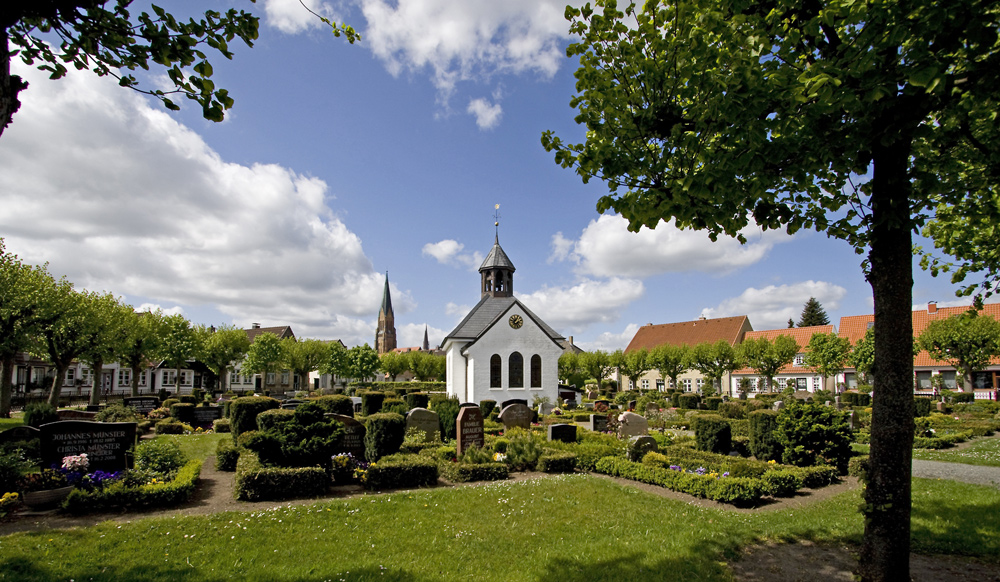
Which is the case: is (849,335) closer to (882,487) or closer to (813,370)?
(813,370)

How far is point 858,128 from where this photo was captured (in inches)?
185

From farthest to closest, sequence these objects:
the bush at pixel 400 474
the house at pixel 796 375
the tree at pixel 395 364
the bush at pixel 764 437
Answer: the tree at pixel 395 364 → the house at pixel 796 375 → the bush at pixel 764 437 → the bush at pixel 400 474

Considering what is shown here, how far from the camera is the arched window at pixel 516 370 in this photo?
32.3 meters

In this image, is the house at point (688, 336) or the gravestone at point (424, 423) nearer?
the gravestone at point (424, 423)

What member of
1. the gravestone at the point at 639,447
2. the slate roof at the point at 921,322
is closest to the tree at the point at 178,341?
the gravestone at the point at 639,447

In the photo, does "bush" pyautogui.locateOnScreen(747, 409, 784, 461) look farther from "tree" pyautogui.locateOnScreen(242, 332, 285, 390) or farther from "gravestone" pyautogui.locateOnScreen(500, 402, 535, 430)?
"tree" pyautogui.locateOnScreen(242, 332, 285, 390)

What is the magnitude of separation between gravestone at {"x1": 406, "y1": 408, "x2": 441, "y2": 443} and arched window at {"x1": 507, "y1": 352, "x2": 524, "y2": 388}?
16.0 meters

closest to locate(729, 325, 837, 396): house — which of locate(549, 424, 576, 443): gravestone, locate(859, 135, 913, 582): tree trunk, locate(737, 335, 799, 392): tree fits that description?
locate(737, 335, 799, 392): tree

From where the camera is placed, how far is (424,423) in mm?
16375

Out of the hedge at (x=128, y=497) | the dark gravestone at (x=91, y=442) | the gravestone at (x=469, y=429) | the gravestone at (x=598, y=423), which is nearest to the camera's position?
the hedge at (x=128, y=497)

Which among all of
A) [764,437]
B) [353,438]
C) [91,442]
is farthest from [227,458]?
[764,437]

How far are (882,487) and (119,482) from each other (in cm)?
1158

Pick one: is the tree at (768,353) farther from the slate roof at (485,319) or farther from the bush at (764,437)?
the bush at (764,437)

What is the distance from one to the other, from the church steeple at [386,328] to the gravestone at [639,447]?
4390 inches
